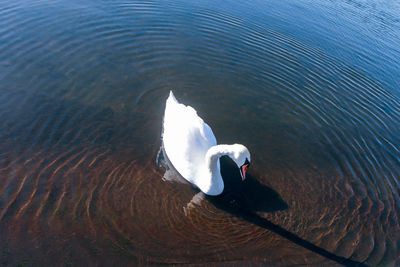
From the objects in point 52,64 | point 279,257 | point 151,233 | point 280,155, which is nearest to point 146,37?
point 52,64

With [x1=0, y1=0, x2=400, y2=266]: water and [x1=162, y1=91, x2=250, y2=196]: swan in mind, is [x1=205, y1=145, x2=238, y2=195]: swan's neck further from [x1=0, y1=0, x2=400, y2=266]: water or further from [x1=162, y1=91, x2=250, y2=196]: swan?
→ [x1=0, y1=0, x2=400, y2=266]: water

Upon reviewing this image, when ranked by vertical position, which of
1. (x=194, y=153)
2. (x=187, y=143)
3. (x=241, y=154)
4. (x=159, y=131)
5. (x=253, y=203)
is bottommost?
(x=253, y=203)

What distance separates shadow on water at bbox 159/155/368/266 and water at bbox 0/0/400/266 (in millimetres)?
59

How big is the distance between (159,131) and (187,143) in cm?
235

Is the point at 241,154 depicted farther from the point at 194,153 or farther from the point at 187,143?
the point at 187,143

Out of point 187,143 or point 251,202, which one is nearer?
point 187,143

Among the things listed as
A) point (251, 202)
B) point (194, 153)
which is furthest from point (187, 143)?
point (251, 202)

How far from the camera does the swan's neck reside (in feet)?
22.0

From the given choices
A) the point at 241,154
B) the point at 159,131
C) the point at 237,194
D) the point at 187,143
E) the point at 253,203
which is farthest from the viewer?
the point at 159,131

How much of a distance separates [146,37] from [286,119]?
26.4 ft

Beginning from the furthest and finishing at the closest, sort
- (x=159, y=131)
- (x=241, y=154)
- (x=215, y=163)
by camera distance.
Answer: (x=159, y=131), (x=215, y=163), (x=241, y=154)

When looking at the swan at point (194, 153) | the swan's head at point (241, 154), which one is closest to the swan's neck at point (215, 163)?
the swan at point (194, 153)

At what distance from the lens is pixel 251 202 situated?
312 inches

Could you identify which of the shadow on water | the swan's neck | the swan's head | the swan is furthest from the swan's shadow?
the swan's head
